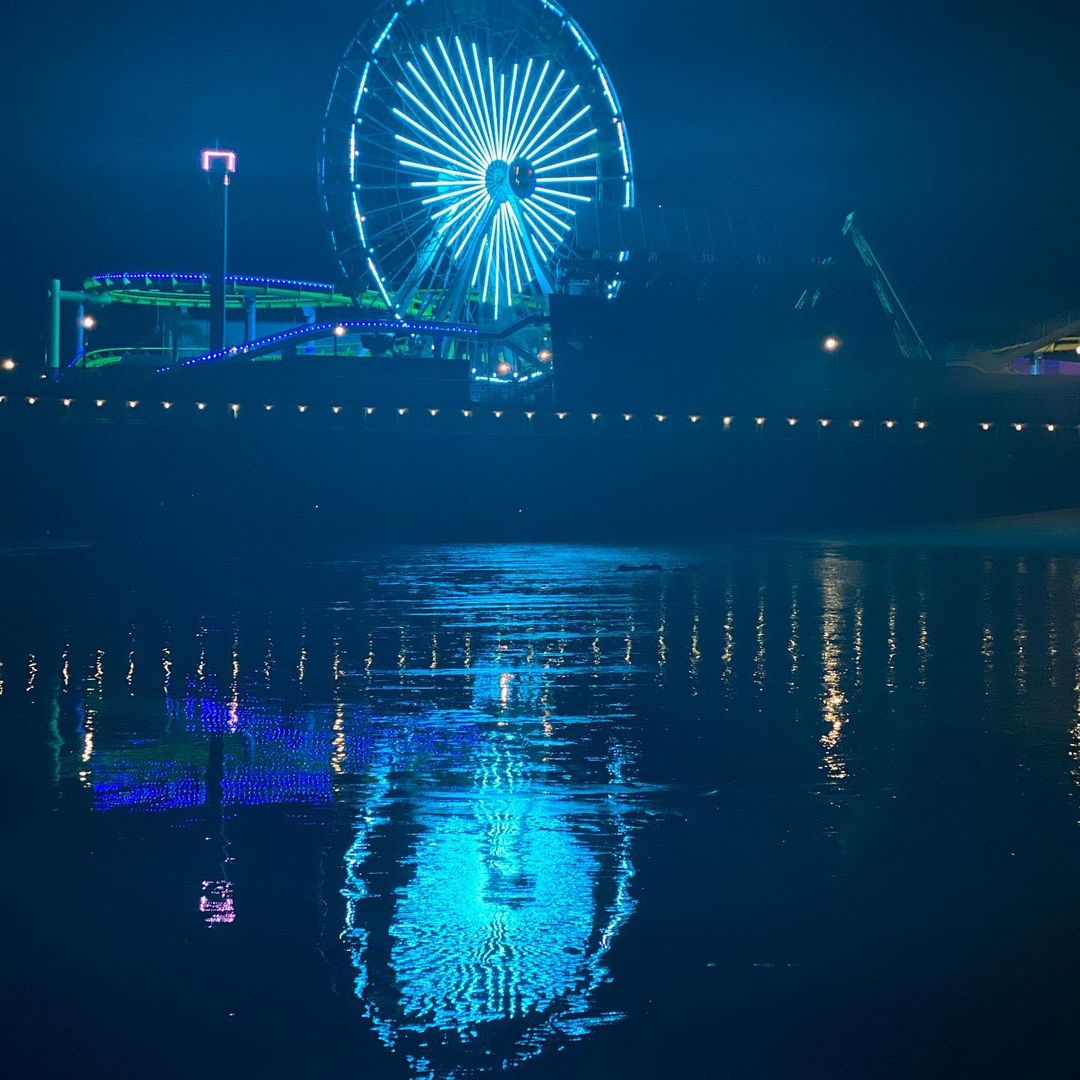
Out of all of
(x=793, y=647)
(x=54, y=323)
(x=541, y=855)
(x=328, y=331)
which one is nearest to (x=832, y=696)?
(x=793, y=647)

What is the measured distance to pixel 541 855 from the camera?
10.5 meters

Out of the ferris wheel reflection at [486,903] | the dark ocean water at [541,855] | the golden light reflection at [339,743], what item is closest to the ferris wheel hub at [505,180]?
the dark ocean water at [541,855]

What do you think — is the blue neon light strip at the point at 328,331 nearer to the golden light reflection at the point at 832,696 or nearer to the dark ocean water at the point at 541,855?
the golden light reflection at the point at 832,696

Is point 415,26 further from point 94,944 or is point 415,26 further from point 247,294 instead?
point 94,944

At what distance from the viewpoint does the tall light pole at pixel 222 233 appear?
7775 cm

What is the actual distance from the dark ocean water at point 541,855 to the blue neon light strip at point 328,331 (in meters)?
46.9

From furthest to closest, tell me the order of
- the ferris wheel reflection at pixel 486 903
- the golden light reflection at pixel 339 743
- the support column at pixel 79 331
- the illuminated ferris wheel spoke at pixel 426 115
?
1. the support column at pixel 79 331
2. the illuminated ferris wheel spoke at pixel 426 115
3. the golden light reflection at pixel 339 743
4. the ferris wheel reflection at pixel 486 903

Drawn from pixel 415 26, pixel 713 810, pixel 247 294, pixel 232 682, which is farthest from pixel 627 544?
pixel 247 294

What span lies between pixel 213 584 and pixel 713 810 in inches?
915

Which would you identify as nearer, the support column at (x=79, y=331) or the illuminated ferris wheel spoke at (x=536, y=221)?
the illuminated ferris wheel spoke at (x=536, y=221)

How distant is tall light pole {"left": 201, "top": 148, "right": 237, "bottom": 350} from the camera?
7775 cm

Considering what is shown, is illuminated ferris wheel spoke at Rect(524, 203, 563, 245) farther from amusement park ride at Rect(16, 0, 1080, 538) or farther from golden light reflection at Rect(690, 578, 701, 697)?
golden light reflection at Rect(690, 578, 701, 697)

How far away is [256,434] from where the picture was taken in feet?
196

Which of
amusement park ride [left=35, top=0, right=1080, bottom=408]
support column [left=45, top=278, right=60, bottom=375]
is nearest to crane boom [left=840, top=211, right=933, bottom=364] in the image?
amusement park ride [left=35, top=0, right=1080, bottom=408]
